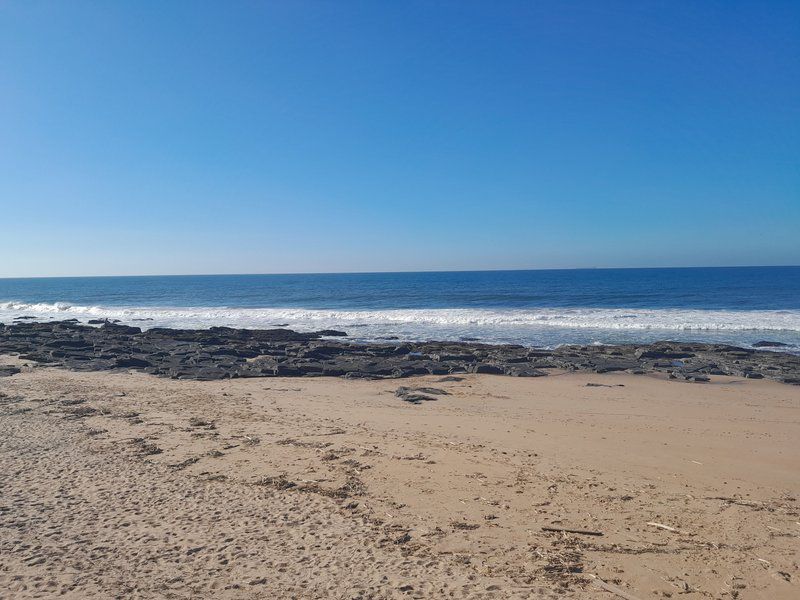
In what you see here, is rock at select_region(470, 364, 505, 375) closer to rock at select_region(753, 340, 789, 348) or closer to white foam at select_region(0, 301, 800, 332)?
white foam at select_region(0, 301, 800, 332)

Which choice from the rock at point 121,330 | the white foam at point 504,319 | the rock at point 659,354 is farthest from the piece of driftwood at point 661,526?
the rock at point 121,330

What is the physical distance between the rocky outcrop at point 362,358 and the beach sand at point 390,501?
Answer: 512cm

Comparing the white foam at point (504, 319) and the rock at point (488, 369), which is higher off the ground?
the white foam at point (504, 319)

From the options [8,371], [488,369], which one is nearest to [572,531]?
[488,369]

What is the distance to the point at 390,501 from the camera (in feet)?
21.3

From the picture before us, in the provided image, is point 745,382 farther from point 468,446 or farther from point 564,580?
point 564,580

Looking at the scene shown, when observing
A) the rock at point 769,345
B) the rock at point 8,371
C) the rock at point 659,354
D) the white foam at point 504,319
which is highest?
the rock at point 8,371

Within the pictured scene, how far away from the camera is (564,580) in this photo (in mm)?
4664

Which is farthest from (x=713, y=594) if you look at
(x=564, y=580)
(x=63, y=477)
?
(x=63, y=477)

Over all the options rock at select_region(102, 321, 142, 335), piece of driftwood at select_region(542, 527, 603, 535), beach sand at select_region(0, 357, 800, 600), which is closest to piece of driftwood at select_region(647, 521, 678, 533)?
beach sand at select_region(0, 357, 800, 600)

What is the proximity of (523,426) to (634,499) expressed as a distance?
4.02m

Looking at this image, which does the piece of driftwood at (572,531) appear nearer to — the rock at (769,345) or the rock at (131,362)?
the rock at (131,362)

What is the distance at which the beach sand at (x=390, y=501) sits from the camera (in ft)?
15.5

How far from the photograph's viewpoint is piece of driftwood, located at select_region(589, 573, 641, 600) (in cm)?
445
